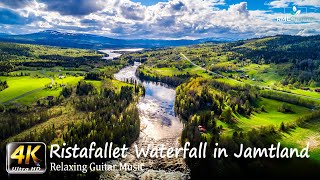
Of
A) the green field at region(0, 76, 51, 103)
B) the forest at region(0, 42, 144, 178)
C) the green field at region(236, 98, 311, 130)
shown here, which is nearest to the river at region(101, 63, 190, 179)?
the forest at region(0, 42, 144, 178)

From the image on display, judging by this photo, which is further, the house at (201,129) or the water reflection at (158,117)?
the water reflection at (158,117)

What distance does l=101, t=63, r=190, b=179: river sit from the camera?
271 feet

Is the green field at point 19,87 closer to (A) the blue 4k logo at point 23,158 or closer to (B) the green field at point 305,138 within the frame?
(A) the blue 4k logo at point 23,158

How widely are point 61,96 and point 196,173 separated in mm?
98656

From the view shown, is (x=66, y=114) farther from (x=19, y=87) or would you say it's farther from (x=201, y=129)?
(x=19, y=87)

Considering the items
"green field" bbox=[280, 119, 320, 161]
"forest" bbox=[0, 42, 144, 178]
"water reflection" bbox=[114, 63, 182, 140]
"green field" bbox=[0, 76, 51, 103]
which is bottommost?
"green field" bbox=[280, 119, 320, 161]

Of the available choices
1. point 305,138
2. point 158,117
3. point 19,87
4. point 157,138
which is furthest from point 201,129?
point 19,87

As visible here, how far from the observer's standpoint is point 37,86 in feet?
592

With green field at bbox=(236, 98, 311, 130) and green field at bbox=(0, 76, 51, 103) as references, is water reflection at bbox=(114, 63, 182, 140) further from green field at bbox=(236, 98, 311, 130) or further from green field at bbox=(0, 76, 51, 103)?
green field at bbox=(0, 76, 51, 103)

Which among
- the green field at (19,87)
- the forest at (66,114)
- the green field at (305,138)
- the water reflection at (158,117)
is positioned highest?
the green field at (19,87)

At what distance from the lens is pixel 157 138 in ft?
361

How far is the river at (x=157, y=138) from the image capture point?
3248 inches

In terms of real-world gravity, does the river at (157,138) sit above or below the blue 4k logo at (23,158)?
below

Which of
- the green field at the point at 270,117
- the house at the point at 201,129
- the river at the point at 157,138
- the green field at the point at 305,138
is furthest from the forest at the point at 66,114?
the green field at the point at 305,138
